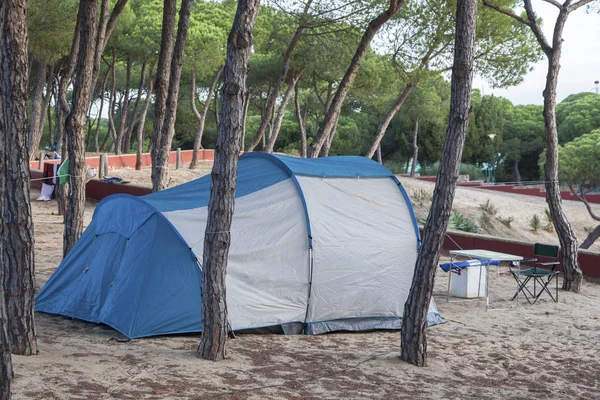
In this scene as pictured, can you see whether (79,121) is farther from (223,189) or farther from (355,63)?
(355,63)

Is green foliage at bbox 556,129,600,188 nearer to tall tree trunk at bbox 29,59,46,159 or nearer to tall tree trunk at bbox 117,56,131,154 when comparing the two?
tall tree trunk at bbox 117,56,131,154

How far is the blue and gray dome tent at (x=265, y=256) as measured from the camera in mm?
7066

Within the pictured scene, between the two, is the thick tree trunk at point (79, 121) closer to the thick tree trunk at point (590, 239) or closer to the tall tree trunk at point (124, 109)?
the thick tree trunk at point (590, 239)

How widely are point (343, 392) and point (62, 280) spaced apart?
3679mm

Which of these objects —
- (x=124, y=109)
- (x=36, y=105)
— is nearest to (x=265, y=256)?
(x=36, y=105)

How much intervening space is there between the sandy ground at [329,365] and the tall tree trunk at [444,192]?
270mm

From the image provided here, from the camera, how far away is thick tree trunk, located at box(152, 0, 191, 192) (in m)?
10.8

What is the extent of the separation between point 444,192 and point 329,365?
173 centimetres

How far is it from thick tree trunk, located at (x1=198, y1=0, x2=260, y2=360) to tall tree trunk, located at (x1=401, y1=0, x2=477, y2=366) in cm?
163

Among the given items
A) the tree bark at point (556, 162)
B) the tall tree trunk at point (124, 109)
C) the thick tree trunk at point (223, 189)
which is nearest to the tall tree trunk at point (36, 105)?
the tall tree trunk at point (124, 109)

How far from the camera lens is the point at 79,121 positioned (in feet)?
30.1

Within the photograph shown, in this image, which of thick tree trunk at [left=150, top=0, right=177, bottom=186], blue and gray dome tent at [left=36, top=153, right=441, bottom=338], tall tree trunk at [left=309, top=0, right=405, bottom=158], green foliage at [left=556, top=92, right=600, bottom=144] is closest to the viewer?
blue and gray dome tent at [left=36, top=153, right=441, bottom=338]

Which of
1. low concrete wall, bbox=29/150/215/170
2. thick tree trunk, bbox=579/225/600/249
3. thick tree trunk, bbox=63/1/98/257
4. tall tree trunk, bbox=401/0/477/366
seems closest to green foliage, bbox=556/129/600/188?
thick tree trunk, bbox=579/225/600/249

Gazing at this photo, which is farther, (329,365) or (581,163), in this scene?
(581,163)
